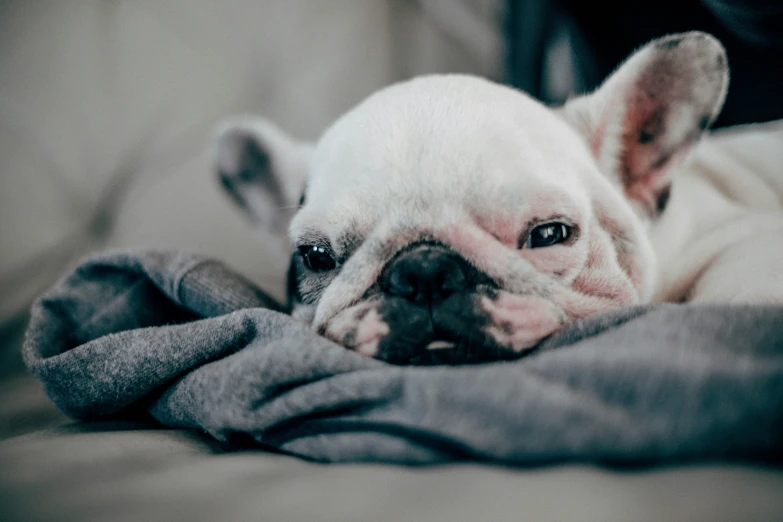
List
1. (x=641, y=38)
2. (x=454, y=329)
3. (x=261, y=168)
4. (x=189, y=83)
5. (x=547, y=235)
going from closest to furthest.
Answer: (x=454, y=329) < (x=547, y=235) < (x=261, y=168) < (x=189, y=83) < (x=641, y=38)

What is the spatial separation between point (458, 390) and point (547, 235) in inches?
11.6

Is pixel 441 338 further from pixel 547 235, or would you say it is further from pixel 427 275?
pixel 547 235

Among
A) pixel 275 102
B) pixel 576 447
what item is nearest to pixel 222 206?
pixel 275 102

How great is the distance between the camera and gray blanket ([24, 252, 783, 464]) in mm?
293

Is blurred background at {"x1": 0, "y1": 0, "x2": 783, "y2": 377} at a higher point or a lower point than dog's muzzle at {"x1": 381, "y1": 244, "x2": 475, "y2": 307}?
higher

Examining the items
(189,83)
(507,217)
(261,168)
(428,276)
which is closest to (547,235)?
(507,217)

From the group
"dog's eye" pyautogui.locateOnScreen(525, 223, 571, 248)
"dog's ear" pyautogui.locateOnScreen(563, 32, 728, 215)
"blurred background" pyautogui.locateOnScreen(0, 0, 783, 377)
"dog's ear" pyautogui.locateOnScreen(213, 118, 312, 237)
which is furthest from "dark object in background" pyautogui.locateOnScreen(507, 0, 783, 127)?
"dog's ear" pyautogui.locateOnScreen(213, 118, 312, 237)

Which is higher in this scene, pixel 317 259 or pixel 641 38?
pixel 641 38

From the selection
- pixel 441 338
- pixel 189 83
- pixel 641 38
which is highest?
pixel 189 83

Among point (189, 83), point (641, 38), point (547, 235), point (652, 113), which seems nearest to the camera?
point (547, 235)

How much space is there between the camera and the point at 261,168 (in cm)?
101

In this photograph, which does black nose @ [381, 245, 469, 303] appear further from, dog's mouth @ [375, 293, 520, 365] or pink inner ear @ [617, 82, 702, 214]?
pink inner ear @ [617, 82, 702, 214]

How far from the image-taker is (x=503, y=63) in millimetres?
1803

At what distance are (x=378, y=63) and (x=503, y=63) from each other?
0.48m
